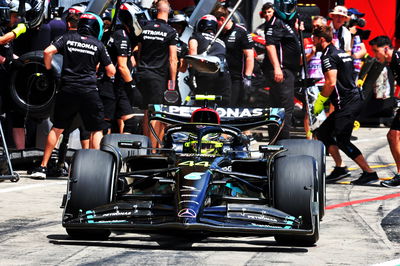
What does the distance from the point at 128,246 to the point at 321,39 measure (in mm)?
5710

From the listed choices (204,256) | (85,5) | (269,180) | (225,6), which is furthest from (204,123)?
(225,6)

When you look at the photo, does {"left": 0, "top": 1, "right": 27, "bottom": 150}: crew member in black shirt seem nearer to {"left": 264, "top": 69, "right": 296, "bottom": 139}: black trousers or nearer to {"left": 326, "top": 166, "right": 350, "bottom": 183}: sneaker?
{"left": 264, "top": 69, "right": 296, "bottom": 139}: black trousers

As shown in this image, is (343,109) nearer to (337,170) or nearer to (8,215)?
(337,170)

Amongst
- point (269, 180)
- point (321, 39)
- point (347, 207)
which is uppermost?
point (321, 39)

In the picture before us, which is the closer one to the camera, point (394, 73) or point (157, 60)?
point (394, 73)

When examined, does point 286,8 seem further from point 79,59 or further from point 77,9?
point 79,59

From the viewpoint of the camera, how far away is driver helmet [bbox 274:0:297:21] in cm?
1533

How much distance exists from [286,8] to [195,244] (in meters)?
8.05

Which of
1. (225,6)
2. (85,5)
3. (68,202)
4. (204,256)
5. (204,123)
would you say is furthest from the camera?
(225,6)

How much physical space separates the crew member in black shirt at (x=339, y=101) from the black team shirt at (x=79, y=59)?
8.57ft

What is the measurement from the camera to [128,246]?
7.81 meters

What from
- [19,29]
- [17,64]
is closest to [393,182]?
[17,64]

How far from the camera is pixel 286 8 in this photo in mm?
15438

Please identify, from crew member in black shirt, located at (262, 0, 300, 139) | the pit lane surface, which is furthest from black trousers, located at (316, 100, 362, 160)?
the pit lane surface
